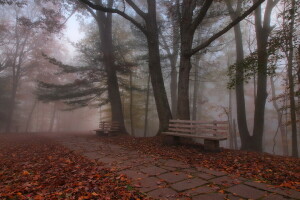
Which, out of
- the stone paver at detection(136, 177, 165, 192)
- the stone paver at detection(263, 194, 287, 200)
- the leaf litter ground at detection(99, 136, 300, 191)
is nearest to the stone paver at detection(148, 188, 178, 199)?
the stone paver at detection(136, 177, 165, 192)

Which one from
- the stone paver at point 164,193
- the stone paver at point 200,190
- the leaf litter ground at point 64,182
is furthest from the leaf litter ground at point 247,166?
the leaf litter ground at point 64,182

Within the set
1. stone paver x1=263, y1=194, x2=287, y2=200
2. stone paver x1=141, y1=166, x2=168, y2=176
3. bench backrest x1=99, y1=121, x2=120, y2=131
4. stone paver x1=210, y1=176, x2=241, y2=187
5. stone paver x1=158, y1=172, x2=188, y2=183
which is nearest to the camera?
stone paver x1=263, y1=194, x2=287, y2=200

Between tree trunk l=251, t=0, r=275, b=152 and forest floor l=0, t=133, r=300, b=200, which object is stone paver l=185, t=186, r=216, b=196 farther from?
tree trunk l=251, t=0, r=275, b=152

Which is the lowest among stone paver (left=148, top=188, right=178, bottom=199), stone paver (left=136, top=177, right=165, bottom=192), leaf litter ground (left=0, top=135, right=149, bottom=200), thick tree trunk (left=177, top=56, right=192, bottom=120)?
leaf litter ground (left=0, top=135, right=149, bottom=200)

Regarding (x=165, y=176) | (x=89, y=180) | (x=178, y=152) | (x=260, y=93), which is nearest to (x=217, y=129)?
(x=178, y=152)

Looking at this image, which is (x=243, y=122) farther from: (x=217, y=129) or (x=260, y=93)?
(x=217, y=129)

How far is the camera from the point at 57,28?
13.3 meters

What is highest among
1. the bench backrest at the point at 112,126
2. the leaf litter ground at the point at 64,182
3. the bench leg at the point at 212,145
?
the bench backrest at the point at 112,126

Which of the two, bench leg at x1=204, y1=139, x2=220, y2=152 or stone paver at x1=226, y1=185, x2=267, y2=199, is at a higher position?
bench leg at x1=204, y1=139, x2=220, y2=152

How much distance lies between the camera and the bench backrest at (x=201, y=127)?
589 cm

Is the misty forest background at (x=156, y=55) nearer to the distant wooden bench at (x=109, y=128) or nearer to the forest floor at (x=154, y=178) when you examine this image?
the distant wooden bench at (x=109, y=128)

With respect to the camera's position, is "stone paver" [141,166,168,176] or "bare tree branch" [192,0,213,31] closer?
"stone paver" [141,166,168,176]

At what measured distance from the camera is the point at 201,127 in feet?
20.8

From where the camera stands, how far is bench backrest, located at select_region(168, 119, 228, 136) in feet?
19.3
